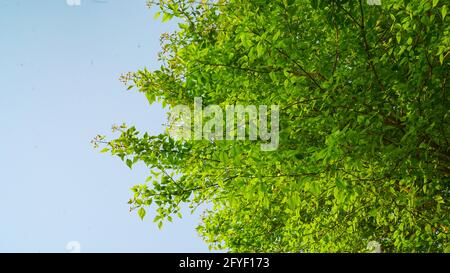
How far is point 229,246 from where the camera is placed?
12.3 metres

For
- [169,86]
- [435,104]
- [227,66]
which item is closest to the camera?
[435,104]

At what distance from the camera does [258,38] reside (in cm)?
580

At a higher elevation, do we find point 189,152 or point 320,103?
point 320,103

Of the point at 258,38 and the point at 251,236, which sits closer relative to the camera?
the point at 258,38

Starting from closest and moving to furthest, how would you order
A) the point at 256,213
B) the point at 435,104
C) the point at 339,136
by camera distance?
1. the point at 339,136
2. the point at 435,104
3. the point at 256,213
